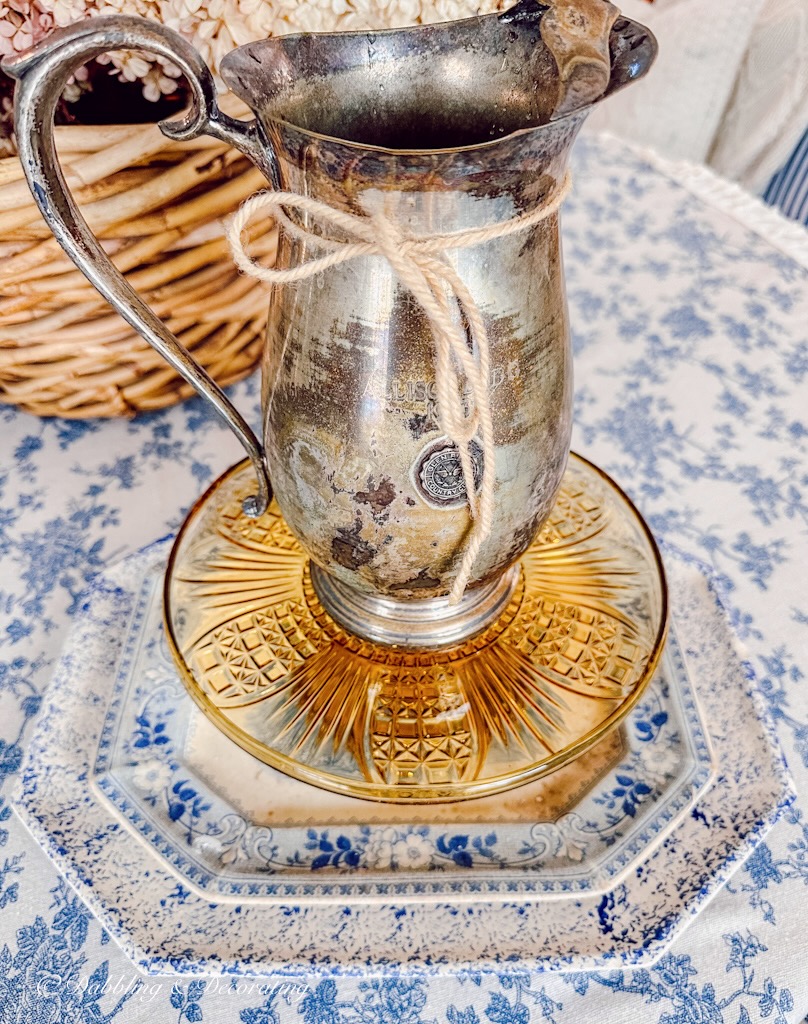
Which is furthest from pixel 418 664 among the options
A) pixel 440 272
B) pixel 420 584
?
pixel 440 272

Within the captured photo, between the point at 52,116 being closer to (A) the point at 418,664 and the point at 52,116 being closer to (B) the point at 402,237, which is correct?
(B) the point at 402,237

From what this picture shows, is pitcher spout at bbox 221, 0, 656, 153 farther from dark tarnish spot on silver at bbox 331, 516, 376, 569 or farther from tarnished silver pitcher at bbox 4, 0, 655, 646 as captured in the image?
dark tarnish spot on silver at bbox 331, 516, 376, 569

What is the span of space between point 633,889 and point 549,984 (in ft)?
0.19

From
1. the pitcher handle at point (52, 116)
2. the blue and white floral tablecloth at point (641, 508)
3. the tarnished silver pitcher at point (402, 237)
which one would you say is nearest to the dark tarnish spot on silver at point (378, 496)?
the tarnished silver pitcher at point (402, 237)

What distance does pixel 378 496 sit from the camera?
366 mm

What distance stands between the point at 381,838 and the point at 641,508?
1.00 feet

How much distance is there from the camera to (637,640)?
457mm

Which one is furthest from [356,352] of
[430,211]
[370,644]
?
[370,644]

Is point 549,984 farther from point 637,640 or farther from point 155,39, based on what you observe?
point 155,39

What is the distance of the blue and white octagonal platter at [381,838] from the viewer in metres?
0.37

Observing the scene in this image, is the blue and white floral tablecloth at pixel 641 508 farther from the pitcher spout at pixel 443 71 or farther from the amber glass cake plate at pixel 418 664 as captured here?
the pitcher spout at pixel 443 71

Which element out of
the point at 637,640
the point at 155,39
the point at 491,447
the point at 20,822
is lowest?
the point at 20,822

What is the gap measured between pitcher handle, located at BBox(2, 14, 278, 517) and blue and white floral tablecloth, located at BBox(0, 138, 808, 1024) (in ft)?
0.78

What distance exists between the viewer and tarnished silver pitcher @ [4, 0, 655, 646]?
0.30 m
